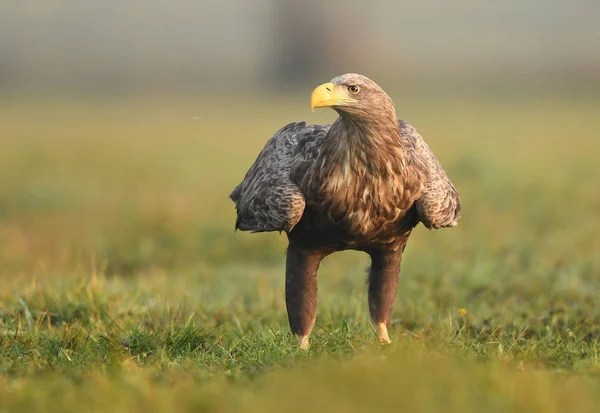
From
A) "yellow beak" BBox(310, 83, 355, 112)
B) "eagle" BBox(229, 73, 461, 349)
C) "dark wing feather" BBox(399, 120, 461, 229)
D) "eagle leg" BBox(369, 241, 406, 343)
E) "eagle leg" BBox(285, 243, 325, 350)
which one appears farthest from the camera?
"eagle leg" BBox(369, 241, 406, 343)

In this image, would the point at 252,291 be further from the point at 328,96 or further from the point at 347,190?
the point at 328,96

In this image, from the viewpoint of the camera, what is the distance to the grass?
161 inches

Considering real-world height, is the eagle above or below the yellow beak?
below

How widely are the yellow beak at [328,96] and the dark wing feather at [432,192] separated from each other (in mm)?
615

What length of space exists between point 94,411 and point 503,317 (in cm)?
374

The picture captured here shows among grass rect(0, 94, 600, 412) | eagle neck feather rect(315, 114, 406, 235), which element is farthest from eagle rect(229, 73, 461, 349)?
grass rect(0, 94, 600, 412)

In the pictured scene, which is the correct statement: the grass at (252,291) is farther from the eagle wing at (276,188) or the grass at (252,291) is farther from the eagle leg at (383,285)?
the eagle wing at (276,188)

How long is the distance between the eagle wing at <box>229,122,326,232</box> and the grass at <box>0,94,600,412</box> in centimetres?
67

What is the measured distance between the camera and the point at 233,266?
33.0 feet

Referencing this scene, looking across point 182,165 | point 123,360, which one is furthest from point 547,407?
point 182,165

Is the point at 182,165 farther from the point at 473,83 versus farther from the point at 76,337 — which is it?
the point at 473,83

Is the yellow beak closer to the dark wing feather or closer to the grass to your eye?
the dark wing feather

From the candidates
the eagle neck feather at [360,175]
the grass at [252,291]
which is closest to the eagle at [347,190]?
the eagle neck feather at [360,175]

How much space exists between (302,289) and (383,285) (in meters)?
0.52
